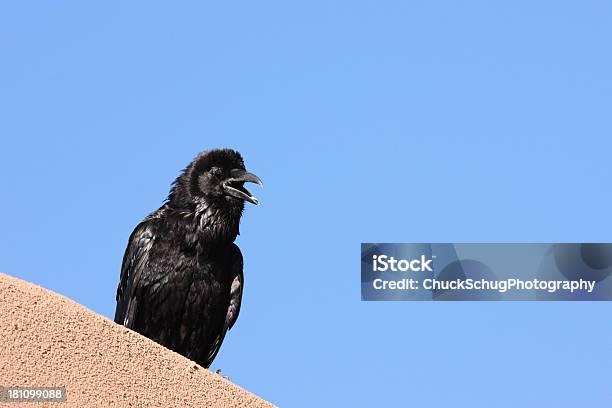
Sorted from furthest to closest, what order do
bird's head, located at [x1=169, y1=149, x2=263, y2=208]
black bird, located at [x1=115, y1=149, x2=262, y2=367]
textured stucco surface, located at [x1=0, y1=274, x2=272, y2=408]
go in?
bird's head, located at [x1=169, y1=149, x2=263, y2=208] < black bird, located at [x1=115, y1=149, x2=262, y2=367] < textured stucco surface, located at [x1=0, y1=274, x2=272, y2=408]

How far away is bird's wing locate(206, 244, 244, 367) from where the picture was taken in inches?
450

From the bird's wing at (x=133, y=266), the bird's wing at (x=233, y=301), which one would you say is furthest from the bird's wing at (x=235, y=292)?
the bird's wing at (x=133, y=266)

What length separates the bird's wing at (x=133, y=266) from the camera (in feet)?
36.4

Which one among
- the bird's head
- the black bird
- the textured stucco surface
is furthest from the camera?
the bird's head

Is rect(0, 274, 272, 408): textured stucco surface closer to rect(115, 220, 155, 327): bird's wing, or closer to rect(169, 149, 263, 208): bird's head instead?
rect(115, 220, 155, 327): bird's wing

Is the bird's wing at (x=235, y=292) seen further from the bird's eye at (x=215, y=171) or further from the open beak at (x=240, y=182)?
the bird's eye at (x=215, y=171)

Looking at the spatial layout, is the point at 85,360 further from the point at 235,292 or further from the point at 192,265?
the point at 235,292

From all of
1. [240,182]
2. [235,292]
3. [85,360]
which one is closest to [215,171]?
[240,182]

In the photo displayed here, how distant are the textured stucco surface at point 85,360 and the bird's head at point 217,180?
11.4 feet

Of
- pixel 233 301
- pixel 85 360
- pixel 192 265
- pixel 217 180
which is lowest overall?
pixel 85 360

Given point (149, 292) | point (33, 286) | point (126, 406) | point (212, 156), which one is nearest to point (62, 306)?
point (33, 286)

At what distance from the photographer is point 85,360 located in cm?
761

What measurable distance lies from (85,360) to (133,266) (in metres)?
3.62

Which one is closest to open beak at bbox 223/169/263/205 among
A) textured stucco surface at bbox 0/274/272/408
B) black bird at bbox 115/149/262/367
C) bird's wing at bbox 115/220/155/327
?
black bird at bbox 115/149/262/367
